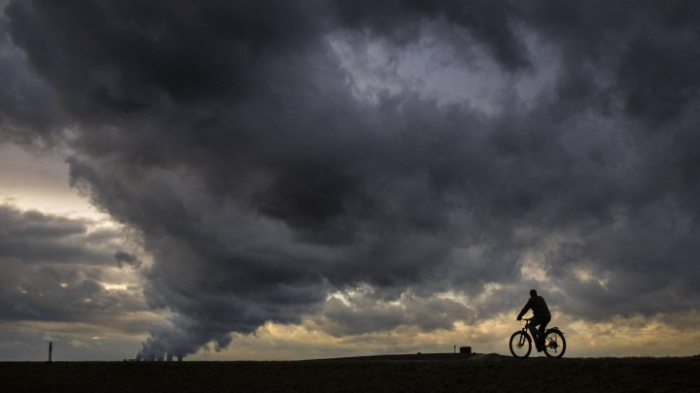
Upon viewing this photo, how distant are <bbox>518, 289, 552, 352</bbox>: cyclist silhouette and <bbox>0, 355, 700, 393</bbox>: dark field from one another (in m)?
0.99

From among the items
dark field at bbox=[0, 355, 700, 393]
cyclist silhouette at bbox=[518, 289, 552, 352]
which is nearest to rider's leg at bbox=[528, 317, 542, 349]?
cyclist silhouette at bbox=[518, 289, 552, 352]

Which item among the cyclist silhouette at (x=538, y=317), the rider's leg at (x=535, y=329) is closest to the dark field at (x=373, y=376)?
the rider's leg at (x=535, y=329)

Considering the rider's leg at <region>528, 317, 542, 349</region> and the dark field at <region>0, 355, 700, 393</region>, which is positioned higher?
the rider's leg at <region>528, 317, 542, 349</region>

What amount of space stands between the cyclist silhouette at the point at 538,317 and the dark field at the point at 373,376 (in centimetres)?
99

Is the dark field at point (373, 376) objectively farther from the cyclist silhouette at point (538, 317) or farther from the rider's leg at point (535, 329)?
the cyclist silhouette at point (538, 317)

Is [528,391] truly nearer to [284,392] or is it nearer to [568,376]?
[568,376]

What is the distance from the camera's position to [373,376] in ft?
102

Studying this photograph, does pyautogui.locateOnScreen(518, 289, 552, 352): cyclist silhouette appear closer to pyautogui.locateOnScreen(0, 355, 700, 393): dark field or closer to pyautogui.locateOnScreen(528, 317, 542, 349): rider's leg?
pyautogui.locateOnScreen(528, 317, 542, 349): rider's leg

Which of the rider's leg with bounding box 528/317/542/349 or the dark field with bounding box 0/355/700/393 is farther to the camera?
the rider's leg with bounding box 528/317/542/349

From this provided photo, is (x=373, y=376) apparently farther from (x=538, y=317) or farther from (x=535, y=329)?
(x=538, y=317)

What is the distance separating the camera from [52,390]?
37500 millimetres

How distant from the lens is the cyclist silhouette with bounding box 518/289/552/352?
30000mm

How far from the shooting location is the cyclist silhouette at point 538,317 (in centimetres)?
3000

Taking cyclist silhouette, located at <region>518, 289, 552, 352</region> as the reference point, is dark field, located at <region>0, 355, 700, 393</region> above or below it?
below
